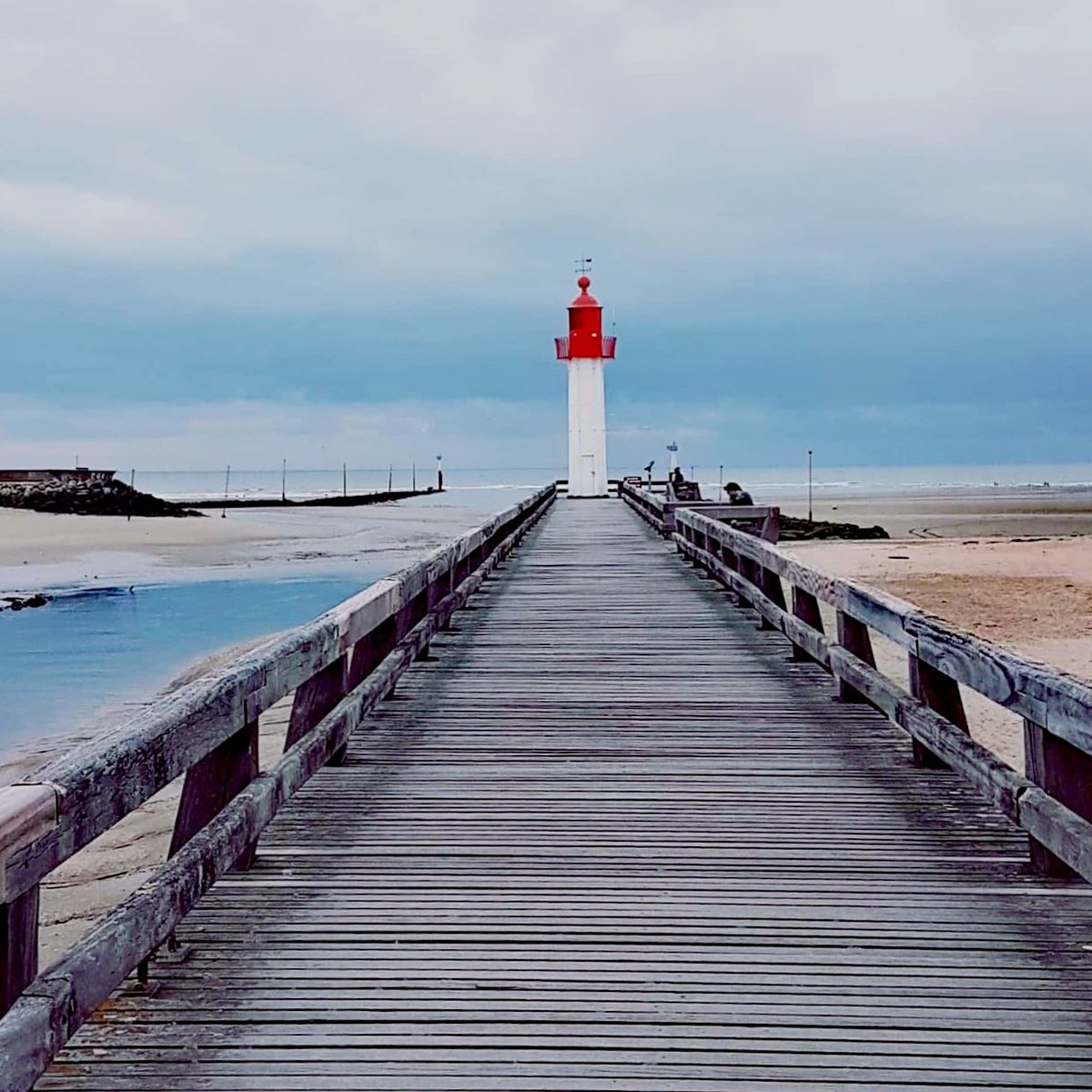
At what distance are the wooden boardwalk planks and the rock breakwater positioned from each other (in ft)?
146

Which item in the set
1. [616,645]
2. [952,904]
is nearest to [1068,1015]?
[952,904]

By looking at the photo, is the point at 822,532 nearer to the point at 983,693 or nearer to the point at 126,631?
the point at 126,631

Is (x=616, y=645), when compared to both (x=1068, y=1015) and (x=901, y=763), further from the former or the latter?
(x=1068, y=1015)

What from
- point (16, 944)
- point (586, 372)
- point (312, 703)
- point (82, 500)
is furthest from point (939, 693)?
point (82, 500)

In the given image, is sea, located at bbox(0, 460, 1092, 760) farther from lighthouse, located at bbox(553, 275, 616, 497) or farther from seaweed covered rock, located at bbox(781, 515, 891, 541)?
seaweed covered rock, located at bbox(781, 515, 891, 541)

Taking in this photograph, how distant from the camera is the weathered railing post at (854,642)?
19.0ft

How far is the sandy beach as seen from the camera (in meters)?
6.75

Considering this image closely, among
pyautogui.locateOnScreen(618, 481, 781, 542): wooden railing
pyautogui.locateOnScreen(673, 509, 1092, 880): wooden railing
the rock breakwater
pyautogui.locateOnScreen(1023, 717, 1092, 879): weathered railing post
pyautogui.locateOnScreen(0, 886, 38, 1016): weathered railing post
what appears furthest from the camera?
the rock breakwater

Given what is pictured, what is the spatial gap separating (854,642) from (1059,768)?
105 inches

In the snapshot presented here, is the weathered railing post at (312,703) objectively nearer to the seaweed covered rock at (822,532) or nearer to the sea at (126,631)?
the sea at (126,631)

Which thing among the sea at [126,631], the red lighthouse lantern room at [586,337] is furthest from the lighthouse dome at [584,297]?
the sea at [126,631]

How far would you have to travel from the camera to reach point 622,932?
3104 millimetres

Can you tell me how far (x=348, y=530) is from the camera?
41.6m

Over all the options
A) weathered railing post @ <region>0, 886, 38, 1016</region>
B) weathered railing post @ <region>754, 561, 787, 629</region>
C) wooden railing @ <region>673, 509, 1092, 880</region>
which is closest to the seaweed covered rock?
weathered railing post @ <region>754, 561, 787, 629</region>
